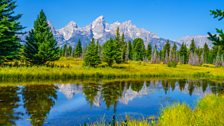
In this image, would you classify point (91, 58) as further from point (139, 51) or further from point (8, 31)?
point (139, 51)

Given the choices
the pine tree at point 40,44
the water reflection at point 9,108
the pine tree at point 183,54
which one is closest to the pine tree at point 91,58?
the pine tree at point 40,44

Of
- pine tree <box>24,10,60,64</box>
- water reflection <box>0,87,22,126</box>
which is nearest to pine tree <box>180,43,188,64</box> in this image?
pine tree <box>24,10,60,64</box>

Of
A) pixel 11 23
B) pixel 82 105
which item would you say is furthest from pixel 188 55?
pixel 82 105

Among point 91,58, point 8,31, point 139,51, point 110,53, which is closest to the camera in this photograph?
point 8,31

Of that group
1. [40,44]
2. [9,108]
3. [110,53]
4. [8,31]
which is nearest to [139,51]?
[110,53]

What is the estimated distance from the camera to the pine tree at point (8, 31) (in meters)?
48.8

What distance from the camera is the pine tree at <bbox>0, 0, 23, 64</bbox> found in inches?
1923

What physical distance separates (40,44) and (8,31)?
8.83 metres

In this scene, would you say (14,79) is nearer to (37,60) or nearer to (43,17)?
(37,60)

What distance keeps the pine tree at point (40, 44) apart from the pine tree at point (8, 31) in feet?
17.6

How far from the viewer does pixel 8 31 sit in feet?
164

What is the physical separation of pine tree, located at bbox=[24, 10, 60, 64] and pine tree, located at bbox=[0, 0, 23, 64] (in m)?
5.36

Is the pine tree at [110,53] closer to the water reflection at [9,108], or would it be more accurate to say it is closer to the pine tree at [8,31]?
the pine tree at [8,31]

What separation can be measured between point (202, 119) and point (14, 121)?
32.3 ft
